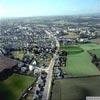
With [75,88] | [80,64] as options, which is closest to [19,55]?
[80,64]

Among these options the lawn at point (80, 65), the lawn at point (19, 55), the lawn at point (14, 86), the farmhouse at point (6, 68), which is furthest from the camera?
the lawn at point (19, 55)

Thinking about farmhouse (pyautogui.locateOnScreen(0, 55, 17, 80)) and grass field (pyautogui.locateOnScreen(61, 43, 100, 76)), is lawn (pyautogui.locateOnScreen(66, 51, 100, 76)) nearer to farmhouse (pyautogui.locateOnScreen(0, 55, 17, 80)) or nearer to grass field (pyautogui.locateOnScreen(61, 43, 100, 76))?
grass field (pyautogui.locateOnScreen(61, 43, 100, 76))

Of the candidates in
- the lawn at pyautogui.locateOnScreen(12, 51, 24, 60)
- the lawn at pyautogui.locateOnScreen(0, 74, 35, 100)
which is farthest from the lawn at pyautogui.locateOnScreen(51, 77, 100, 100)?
the lawn at pyautogui.locateOnScreen(12, 51, 24, 60)

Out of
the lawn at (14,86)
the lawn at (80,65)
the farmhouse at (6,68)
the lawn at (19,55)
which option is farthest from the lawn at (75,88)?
the lawn at (19,55)

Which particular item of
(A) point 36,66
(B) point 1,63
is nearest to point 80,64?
(A) point 36,66

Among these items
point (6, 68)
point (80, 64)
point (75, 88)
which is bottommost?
point (80, 64)

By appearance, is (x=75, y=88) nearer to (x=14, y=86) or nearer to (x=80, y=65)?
(x=14, y=86)

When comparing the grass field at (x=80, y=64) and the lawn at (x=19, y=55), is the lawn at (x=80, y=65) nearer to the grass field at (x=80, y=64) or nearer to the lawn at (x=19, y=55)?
the grass field at (x=80, y=64)
